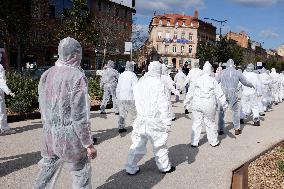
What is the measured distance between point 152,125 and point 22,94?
8.66 metres

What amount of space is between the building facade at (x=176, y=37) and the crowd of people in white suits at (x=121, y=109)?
92712 mm

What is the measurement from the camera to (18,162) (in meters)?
7.62

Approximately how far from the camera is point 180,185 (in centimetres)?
650

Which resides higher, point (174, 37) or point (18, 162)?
point (174, 37)

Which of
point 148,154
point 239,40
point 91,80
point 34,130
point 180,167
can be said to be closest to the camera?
point 180,167

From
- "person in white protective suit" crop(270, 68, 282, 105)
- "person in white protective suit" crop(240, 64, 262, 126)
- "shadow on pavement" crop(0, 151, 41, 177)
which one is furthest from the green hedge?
"person in white protective suit" crop(270, 68, 282, 105)

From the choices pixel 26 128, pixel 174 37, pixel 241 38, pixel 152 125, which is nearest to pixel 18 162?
pixel 152 125

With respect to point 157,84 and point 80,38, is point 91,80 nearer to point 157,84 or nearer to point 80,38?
point 157,84

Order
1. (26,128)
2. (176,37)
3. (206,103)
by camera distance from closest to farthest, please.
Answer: (206,103) → (26,128) → (176,37)

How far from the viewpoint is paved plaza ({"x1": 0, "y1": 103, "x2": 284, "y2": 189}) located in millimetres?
6559

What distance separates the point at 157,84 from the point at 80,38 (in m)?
33.8

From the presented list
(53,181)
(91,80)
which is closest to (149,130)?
(53,181)

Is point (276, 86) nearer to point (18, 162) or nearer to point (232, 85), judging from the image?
point (232, 85)

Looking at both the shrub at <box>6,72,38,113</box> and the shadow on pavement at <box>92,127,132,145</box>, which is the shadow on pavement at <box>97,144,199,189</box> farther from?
the shrub at <box>6,72,38,113</box>
